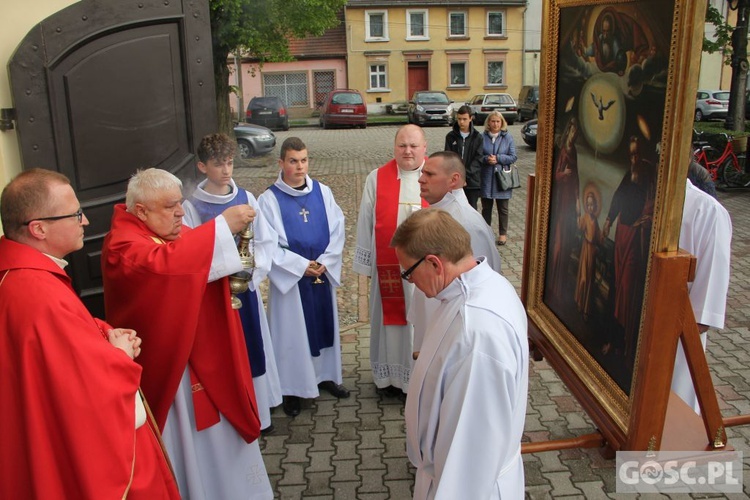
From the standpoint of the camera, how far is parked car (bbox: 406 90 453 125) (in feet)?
89.7

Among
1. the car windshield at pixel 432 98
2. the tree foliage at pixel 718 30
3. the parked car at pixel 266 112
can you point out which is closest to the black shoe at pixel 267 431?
the tree foliage at pixel 718 30

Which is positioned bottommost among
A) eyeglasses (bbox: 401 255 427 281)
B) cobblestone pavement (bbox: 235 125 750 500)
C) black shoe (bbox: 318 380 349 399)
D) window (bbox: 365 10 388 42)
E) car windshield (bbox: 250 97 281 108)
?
cobblestone pavement (bbox: 235 125 750 500)

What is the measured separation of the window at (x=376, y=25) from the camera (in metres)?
35.3

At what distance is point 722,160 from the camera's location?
1244 cm

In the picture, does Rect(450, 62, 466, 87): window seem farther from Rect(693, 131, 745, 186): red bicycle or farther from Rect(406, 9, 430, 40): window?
Rect(693, 131, 745, 186): red bicycle

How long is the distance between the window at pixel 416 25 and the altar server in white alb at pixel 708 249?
34.5 meters

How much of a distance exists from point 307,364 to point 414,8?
111 ft

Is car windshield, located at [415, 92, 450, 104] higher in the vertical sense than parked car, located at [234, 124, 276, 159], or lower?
higher

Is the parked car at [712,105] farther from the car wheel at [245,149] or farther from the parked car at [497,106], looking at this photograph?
the car wheel at [245,149]

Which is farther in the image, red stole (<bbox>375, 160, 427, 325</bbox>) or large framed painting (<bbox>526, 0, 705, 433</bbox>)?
red stole (<bbox>375, 160, 427, 325</bbox>)

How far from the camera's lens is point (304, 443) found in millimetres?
4285

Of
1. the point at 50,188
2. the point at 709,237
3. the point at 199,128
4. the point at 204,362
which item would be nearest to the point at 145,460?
the point at 204,362

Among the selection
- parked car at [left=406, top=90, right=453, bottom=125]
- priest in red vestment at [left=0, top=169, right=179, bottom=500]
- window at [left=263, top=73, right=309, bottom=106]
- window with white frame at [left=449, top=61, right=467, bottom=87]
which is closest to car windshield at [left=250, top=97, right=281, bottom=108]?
parked car at [left=406, top=90, right=453, bottom=125]

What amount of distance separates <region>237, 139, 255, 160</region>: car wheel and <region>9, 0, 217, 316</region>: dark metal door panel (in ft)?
43.3
